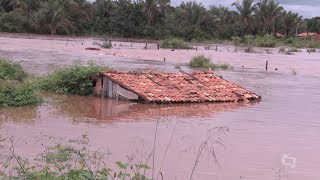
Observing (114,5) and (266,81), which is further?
(114,5)

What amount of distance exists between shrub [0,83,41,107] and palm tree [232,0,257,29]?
206 feet

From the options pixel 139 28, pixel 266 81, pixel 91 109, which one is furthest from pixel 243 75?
pixel 139 28

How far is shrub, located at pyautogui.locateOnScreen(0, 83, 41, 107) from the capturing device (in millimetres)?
13078

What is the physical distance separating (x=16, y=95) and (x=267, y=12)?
62.6m

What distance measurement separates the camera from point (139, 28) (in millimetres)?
67938

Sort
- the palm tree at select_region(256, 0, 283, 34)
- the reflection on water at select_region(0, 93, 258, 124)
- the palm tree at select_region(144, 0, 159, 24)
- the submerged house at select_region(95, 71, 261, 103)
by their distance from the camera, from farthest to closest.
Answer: the palm tree at select_region(256, 0, 283, 34) < the palm tree at select_region(144, 0, 159, 24) < the submerged house at select_region(95, 71, 261, 103) < the reflection on water at select_region(0, 93, 258, 124)

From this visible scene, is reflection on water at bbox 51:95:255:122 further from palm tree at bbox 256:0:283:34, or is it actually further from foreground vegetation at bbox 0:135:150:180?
palm tree at bbox 256:0:283:34

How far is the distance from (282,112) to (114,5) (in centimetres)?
5655

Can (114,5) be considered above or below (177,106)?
above

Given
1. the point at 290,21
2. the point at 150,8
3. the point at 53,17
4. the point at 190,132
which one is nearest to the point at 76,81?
the point at 190,132

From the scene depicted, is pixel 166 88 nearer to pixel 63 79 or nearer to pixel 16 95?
pixel 63 79

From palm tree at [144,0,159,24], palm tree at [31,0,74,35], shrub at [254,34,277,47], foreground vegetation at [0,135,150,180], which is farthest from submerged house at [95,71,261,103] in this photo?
palm tree at [144,0,159,24]

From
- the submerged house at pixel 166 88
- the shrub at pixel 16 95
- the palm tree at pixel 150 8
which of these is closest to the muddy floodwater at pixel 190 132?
the shrub at pixel 16 95

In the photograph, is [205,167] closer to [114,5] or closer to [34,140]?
[34,140]
